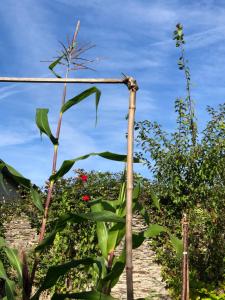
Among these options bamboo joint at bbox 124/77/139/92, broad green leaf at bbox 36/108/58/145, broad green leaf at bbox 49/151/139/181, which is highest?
bamboo joint at bbox 124/77/139/92

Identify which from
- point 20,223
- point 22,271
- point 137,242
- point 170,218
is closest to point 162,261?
point 170,218

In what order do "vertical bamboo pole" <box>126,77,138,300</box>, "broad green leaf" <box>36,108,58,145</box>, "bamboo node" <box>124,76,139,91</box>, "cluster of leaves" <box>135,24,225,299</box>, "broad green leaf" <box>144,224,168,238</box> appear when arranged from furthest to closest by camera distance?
"cluster of leaves" <box>135,24,225,299</box> < "broad green leaf" <box>144,224,168,238</box> < "broad green leaf" <box>36,108,58,145</box> < "bamboo node" <box>124,76,139,91</box> < "vertical bamboo pole" <box>126,77,138,300</box>

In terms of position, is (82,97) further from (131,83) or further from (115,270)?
(115,270)

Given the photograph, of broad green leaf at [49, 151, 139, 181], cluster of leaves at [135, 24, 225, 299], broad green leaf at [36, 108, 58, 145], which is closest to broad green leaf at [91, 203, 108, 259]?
broad green leaf at [49, 151, 139, 181]

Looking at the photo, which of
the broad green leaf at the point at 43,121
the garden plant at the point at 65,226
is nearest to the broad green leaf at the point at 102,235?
the garden plant at the point at 65,226

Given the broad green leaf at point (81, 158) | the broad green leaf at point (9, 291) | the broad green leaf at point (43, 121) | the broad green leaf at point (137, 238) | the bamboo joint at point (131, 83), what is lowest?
the broad green leaf at point (9, 291)

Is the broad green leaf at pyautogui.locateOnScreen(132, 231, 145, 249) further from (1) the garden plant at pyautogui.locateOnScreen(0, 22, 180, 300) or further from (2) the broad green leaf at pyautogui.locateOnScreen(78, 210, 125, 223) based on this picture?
(2) the broad green leaf at pyautogui.locateOnScreen(78, 210, 125, 223)

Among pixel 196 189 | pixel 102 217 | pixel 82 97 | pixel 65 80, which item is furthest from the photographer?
pixel 196 189

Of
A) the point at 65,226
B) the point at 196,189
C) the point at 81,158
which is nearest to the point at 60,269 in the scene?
the point at 65,226

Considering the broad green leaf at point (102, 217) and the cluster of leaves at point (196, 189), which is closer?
the broad green leaf at point (102, 217)

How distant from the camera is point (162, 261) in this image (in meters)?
7.86

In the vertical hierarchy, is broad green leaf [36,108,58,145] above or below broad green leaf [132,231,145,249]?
above

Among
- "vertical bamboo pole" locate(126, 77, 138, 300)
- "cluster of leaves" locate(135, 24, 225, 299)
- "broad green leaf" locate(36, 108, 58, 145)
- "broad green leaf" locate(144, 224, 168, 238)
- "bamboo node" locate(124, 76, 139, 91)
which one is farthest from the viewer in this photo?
"cluster of leaves" locate(135, 24, 225, 299)

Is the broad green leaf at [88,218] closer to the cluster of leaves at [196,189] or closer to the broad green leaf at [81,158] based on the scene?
the broad green leaf at [81,158]
